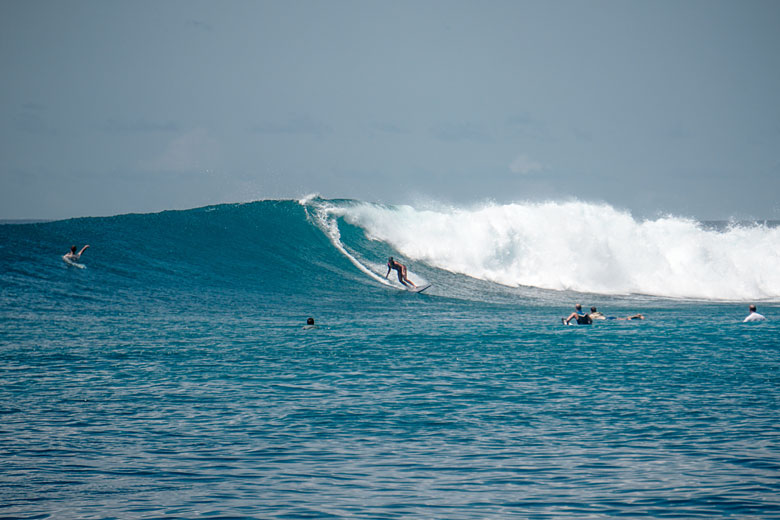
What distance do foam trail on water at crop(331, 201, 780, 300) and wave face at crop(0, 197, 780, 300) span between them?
0.07m

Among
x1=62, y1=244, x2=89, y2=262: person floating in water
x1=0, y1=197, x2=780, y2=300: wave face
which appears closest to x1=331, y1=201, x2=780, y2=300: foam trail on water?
x1=0, y1=197, x2=780, y2=300: wave face

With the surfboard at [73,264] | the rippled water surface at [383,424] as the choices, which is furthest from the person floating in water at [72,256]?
the rippled water surface at [383,424]

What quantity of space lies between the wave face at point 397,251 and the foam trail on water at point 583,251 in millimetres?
66

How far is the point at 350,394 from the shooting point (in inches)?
437

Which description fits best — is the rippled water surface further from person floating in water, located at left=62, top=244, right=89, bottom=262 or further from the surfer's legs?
the surfer's legs

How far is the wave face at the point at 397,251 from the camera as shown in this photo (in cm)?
2700

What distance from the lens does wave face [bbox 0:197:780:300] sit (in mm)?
27000

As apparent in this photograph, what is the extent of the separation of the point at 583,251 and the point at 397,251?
8565 millimetres

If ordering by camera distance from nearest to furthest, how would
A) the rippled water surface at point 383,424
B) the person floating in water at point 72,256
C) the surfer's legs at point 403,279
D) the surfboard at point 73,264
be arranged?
1. the rippled water surface at point 383,424
2. the surfboard at point 73,264
3. the person floating in water at point 72,256
4. the surfer's legs at point 403,279

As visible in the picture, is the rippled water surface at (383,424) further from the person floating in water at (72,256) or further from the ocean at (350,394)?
the person floating in water at (72,256)

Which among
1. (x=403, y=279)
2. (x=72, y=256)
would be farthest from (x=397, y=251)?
(x=72, y=256)

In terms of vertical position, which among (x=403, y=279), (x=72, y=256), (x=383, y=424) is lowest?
(x=383, y=424)

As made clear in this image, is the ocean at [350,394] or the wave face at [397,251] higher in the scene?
the wave face at [397,251]

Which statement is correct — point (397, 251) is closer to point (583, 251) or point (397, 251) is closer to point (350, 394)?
point (583, 251)
